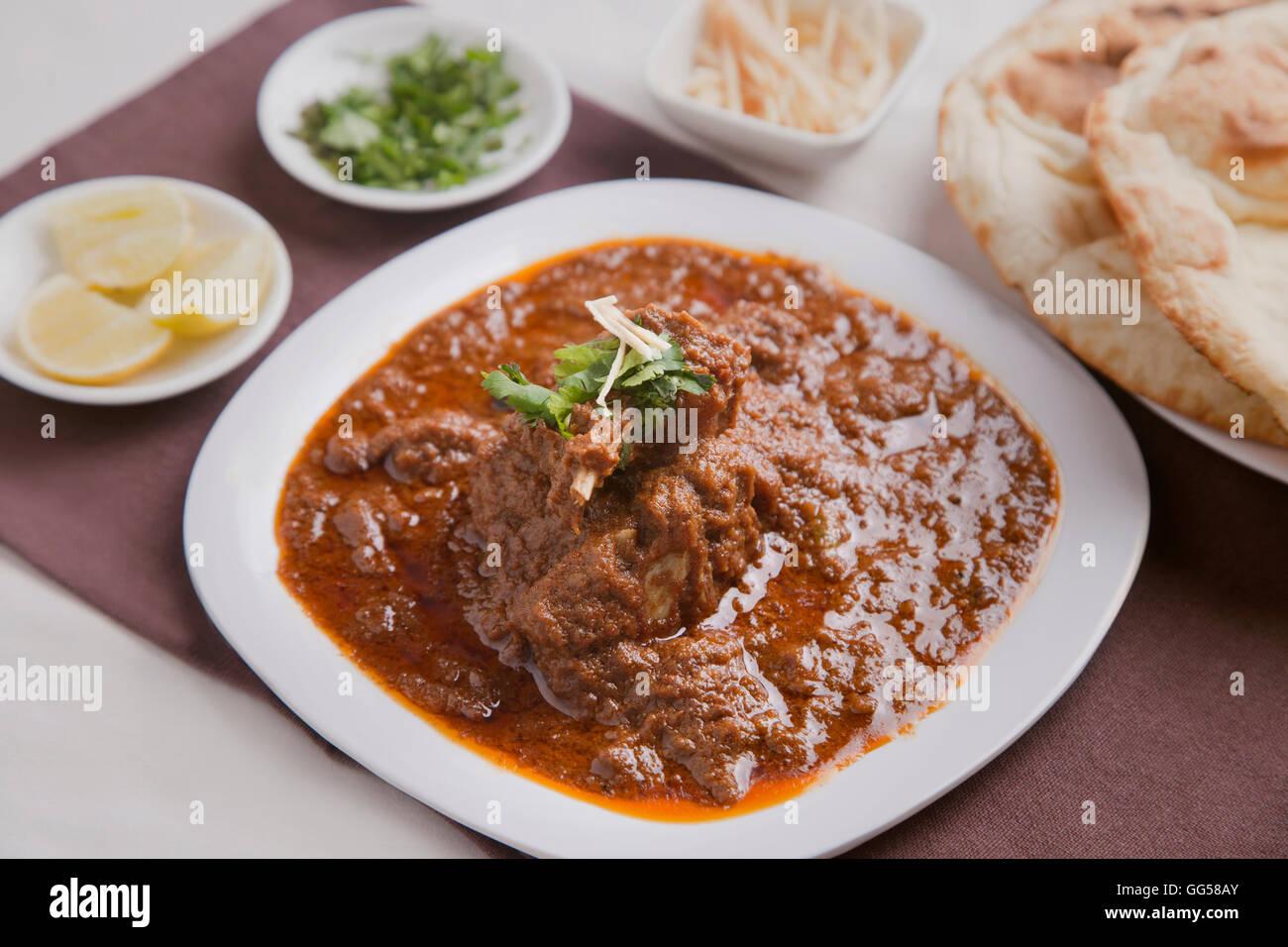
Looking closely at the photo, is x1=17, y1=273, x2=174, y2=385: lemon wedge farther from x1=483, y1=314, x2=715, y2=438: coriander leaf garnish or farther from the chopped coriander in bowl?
x1=483, y1=314, x2=715, y2=438: coriander leaf garnish

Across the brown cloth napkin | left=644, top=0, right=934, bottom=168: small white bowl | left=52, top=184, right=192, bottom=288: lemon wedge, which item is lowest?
the brown cloth napkin

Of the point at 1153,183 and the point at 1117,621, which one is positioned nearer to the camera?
the point at 1117,621

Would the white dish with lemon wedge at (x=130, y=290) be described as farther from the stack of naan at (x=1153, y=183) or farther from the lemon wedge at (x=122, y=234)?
the stack of naan at (x=1153, y=183)

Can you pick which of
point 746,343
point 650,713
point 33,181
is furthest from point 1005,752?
point 33,181

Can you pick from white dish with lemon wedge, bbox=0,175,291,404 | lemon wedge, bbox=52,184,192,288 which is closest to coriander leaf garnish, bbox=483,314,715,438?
white dish with lemon wedge, bbox=0,175,291,404

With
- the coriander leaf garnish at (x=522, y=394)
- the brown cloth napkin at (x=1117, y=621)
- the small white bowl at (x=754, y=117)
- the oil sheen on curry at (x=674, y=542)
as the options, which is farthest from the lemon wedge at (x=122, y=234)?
the small white bowl at (x=754, y=117)

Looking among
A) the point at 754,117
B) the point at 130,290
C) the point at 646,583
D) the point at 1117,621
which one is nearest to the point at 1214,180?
the point at 1117,621

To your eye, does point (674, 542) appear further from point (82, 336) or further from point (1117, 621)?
point (82, 336)
